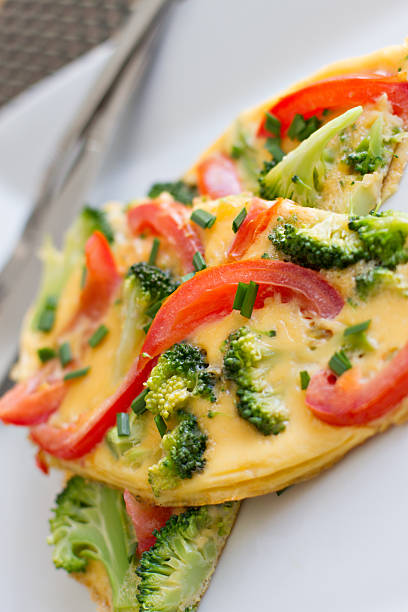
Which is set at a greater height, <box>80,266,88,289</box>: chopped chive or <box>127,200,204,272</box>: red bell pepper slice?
<box>127,200,204,272</box>: red bell pepper slice

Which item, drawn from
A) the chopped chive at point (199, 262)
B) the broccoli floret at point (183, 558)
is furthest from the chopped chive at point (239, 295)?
the broccoli floret at point (183, 558)

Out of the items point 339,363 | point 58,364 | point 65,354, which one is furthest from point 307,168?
point 58,364

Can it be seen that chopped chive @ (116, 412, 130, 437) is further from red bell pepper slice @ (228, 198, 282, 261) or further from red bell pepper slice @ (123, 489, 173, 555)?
red bell pepper slice @ (228, 198, 282, 261)

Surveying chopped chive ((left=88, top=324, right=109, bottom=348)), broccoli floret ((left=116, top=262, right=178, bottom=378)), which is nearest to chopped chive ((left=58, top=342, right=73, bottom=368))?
chopped chive ((left=88, top=324, right=109, bottom=348))

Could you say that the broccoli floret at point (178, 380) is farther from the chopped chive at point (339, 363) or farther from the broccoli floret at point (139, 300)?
the chopped chive at point (339, 363)

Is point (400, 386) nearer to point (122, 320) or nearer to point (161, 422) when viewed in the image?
point (161, 422)

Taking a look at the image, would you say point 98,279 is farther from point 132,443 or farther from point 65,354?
point 132,443

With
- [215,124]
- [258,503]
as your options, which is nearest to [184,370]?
[258,503]
